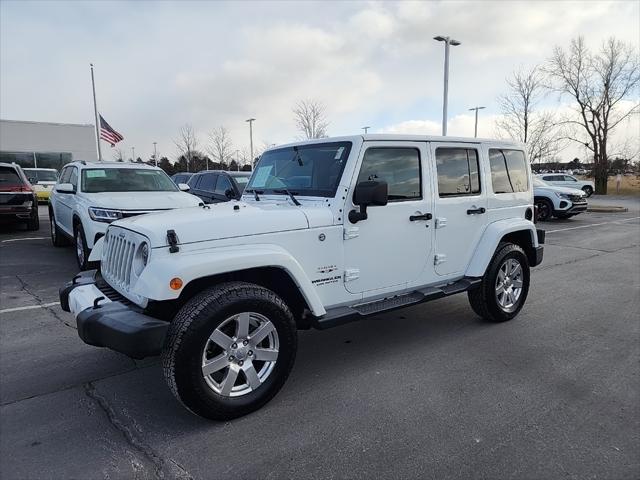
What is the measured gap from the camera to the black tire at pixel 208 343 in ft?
8.81

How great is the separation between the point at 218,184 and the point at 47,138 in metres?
31.6

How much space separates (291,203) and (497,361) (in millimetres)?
2295

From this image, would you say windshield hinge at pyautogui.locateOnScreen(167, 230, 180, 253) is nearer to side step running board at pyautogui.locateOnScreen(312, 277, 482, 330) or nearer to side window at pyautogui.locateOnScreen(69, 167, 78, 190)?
side step running board at pyautogui.locateOnScreen(312, 277, 482, 330)

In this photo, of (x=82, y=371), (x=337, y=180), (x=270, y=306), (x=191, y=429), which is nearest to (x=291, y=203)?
(x=337, y=180)

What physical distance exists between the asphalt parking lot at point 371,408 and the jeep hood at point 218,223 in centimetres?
126

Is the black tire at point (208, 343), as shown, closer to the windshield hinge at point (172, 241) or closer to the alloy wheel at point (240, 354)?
the alloy wheel at point (240, 354)

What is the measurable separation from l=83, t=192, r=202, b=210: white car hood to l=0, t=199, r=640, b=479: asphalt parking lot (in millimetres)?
2051

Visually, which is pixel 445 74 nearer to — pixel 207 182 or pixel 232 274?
pixel 207 182

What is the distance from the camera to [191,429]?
286cm

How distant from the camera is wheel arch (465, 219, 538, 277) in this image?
4531mm

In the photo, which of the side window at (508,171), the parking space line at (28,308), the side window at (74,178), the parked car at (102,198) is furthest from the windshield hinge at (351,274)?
the side window at (74,178)

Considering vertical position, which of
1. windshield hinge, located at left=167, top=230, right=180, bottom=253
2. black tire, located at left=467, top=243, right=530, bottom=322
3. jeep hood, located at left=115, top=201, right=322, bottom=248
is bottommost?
black tire, located at left=467, top=243, right=530, bottom=322

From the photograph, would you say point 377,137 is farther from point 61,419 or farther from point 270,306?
point 61,419

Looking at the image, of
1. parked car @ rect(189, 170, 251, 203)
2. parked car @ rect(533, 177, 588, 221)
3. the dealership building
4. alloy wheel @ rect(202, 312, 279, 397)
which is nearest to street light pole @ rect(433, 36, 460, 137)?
parked car @ rect(533, 177, 588, 221)
